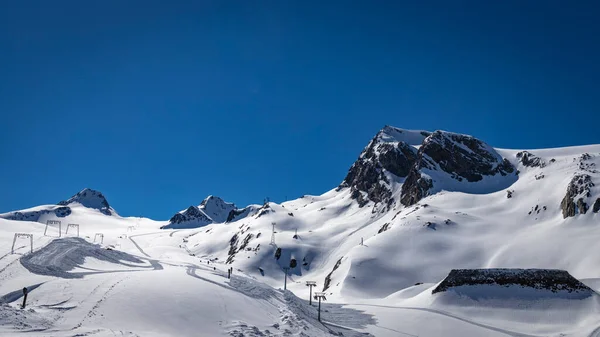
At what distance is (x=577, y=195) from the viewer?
4158 inches

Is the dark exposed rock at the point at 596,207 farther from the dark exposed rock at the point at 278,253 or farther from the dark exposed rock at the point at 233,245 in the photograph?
the dark exposed rock at the point at 233,245

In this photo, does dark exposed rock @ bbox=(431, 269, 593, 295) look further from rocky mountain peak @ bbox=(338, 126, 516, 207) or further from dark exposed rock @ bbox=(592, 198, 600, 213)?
rocky mountain peak @ bbox=(338, 126, 516, 207)

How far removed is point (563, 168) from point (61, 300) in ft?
476

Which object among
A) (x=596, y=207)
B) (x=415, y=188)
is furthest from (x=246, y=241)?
(x=596, y=207)

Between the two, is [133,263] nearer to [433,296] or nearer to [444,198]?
[433,296]

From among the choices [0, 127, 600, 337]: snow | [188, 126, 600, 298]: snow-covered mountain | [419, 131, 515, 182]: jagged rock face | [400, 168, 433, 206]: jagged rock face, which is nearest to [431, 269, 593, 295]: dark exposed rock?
[0, 127, 600, 337]: snow

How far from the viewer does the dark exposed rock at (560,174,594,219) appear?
103m

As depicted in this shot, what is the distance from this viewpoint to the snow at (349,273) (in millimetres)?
34219

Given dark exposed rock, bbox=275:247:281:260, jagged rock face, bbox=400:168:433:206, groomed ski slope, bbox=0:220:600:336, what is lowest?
groomed ski slope, bbox=0:220:600:336

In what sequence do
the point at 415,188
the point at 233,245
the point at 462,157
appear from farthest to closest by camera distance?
the point at 462,157, the point at 233,245, the point at 415,188

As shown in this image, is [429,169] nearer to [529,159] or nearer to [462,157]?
[462,157]

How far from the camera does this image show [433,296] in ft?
205

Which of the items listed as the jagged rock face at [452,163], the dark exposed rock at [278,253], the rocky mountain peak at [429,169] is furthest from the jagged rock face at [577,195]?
the dark exposed rock at [278,253]

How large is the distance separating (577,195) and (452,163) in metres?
60.9
